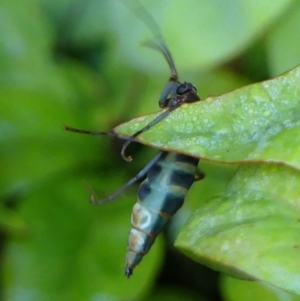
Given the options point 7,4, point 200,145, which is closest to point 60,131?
point 7,4

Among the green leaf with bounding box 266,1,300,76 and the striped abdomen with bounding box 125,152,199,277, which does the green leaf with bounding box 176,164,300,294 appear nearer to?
the striped abdomen with bounding box 125,152,199,277

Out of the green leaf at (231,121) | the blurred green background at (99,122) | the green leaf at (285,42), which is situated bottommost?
the blurred green background at (99,122)

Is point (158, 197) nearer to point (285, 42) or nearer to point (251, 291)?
point (251, 291)

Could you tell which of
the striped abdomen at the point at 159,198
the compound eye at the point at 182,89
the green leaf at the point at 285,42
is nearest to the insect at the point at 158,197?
the striped abdomen at the point at 159,198

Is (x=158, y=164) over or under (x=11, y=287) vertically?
over

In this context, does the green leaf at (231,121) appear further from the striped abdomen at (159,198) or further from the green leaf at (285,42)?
the green leaf at (285,42)

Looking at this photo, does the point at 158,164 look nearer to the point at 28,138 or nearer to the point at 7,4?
the point at 28,138
